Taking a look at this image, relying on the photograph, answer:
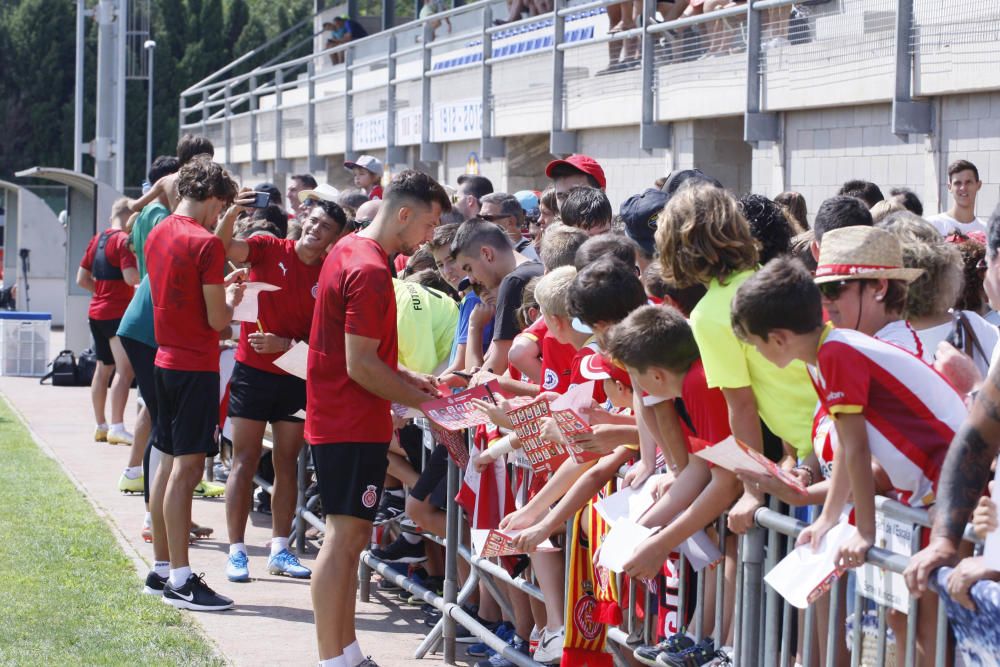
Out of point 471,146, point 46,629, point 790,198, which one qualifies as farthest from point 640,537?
point 471,146

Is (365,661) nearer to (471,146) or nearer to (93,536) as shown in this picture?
(93,536)

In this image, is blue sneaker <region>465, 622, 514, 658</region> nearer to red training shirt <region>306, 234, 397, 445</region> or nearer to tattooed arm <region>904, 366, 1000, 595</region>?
red training shirt <region>306, 234, 397, 445</region>

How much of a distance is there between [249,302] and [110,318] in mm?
5548

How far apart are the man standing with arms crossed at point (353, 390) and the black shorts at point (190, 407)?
1490 mm

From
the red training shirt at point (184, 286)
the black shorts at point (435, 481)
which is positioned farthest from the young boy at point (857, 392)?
the red training shirt at point (184, 286)

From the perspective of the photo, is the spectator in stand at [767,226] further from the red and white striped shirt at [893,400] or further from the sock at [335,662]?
the sock at [335,662]

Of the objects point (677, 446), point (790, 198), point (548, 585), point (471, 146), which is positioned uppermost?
point (471, 146)

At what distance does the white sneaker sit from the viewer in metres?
5.25

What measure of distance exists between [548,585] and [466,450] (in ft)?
3.04

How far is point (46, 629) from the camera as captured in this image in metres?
6.41

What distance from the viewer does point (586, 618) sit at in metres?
4.96

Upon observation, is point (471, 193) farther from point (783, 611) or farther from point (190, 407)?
point (783, 611)

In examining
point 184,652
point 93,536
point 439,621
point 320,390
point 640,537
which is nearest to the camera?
point 640,537

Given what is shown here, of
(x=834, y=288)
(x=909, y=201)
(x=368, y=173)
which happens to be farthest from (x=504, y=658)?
(x=368, y=173)
